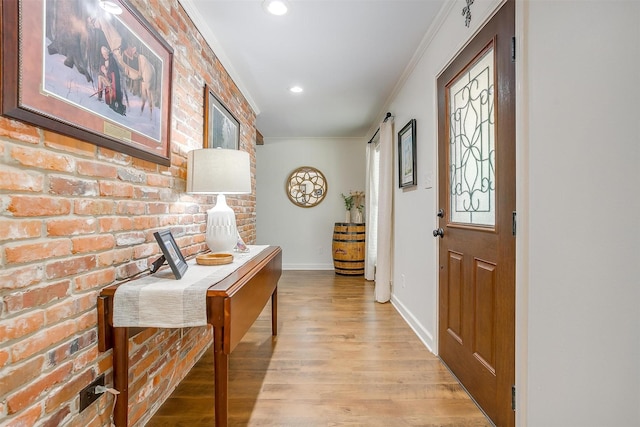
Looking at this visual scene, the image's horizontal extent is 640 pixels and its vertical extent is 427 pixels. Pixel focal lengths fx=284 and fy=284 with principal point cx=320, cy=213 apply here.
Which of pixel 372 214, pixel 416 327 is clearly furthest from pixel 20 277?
pixel 372 214

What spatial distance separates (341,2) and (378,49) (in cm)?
61

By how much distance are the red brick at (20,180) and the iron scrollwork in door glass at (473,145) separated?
174 centimetres

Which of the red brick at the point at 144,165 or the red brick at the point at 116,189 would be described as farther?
the red brick at the point at 144,165

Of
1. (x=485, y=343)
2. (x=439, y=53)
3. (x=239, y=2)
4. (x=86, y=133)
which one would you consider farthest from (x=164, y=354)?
(x=439, y=53)

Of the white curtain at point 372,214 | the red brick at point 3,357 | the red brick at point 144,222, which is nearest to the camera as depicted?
the red brick at point 3,357

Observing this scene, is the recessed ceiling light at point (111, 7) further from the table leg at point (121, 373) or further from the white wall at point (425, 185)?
the white wall at point (425, 185)

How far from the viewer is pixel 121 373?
1.11 meters

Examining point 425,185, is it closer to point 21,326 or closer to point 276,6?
point 276,6

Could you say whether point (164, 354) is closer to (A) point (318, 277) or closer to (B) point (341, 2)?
(B) point (341, 2)

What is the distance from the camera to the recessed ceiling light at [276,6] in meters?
1.67

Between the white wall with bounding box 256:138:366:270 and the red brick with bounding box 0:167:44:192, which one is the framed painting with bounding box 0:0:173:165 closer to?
the red brick with bounding box 0:167:44:192

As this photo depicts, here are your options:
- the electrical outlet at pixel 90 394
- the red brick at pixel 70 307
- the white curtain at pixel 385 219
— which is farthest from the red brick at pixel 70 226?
the white curtain at pixel 385 219

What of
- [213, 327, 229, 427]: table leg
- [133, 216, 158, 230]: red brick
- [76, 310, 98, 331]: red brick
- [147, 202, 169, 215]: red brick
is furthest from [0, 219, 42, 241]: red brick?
[213, 327, 229, 427]: table leg

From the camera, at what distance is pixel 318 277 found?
424 centimetres
